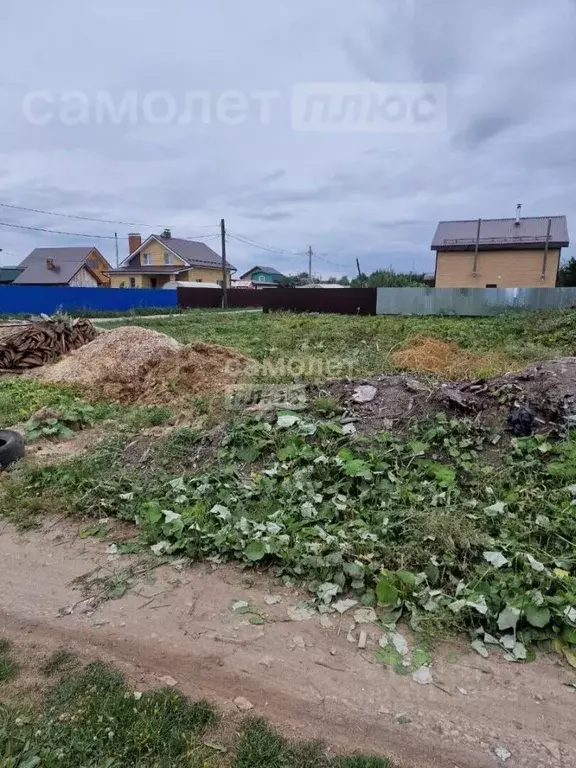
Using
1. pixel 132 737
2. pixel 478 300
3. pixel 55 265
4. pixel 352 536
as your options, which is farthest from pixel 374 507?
pixel 55 265

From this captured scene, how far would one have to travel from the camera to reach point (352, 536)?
291 centimetres

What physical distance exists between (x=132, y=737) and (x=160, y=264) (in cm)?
4185

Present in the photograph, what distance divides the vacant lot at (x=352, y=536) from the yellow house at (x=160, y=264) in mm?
35900

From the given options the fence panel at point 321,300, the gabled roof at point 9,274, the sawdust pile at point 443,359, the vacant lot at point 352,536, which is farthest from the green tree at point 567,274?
the gabled roof at point 9,274

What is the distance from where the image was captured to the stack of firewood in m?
9.34

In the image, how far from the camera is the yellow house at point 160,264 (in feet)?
129

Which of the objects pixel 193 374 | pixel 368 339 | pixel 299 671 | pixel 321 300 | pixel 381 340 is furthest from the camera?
pixel 321 300

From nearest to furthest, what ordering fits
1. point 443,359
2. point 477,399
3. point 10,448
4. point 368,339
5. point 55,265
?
point 477,399 → point 10,448 → point 443,359 → point 368,339 → point 55,265

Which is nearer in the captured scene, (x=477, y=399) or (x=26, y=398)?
(x=477, y=399)

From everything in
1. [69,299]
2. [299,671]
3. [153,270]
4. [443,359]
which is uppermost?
[153,270]

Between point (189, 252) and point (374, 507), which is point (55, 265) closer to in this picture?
point (189, 252)

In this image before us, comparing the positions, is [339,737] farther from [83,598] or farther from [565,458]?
[565,458]

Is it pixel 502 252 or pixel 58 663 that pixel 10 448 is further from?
pixel 502 252

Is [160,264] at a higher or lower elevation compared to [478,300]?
higher
